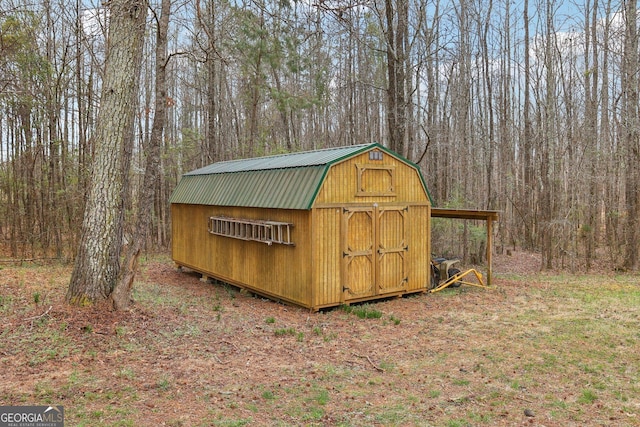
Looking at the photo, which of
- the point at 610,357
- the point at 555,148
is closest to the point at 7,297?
the point at 610,357

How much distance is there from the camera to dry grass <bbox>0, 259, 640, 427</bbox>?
4293mm

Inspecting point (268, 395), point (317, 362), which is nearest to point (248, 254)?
point (317, 362)

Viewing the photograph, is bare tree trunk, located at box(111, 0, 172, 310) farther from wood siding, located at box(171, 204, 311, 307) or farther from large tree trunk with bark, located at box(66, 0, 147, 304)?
wood siding, located at box(171, 204, 311, 307)

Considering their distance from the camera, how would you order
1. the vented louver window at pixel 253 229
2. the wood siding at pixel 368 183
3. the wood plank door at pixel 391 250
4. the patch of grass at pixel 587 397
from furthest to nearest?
the wood plank door at pixel 391 250 → the vented louver window at pixel 253 229 → the wood siding at pixel 368 183 → the patch of grass at pixel 587 397

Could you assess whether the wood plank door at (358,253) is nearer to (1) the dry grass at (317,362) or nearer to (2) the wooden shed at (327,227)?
(2) the wooden shed at (327,227)

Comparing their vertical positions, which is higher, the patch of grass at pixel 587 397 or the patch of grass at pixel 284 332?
the patch of grass at pixel 284 332

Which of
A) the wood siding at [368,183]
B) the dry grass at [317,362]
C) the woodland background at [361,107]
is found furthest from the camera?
the woodland background at [361,107]

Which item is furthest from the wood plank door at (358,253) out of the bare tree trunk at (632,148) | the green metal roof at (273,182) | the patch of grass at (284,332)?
the bare tree trunk at (632,148)

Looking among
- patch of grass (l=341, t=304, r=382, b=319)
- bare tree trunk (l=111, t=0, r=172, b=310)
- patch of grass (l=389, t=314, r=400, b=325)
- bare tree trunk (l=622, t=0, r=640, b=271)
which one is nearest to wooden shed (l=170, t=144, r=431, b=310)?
patch of grass (l=341, t=304, r=382, b=319)

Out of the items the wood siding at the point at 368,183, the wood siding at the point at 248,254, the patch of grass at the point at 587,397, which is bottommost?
the patch of grass at the point at 587,397

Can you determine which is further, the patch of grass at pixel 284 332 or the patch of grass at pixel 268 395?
the patch of grass at pixel 284 332

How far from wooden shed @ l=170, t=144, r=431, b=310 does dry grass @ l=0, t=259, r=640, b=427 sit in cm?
62

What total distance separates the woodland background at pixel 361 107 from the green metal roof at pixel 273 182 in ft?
7.74

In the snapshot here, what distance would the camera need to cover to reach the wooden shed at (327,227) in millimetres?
8445
